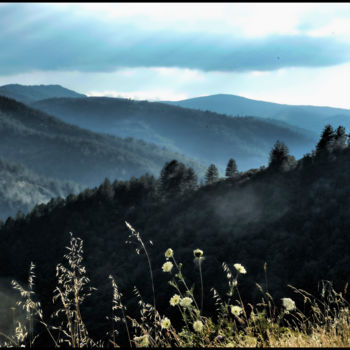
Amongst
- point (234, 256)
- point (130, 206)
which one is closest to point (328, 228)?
point (234, 256)

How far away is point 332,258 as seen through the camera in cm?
4712

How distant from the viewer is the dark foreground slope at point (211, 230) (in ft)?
167

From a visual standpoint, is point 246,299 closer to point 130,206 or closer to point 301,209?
point 301,209

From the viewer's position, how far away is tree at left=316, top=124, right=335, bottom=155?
7306 cm

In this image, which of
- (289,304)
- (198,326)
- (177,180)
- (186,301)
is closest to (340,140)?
(177,180)

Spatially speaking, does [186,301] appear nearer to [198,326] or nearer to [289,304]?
[198,326]

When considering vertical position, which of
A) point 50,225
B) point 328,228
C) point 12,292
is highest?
point 328,228

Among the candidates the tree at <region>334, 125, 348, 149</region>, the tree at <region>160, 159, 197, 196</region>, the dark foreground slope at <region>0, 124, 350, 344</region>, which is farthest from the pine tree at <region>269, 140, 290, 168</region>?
the tree at <region>160, 159, 197, 196</region>

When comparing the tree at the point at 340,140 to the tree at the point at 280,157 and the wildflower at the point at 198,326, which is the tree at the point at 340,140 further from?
the wildflower at the point at 198,326

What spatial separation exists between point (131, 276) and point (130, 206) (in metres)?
27.6

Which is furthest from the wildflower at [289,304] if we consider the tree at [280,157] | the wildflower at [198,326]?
the tree at [280,157]

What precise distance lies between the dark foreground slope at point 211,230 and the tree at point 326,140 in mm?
287

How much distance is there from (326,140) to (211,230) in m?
31.1

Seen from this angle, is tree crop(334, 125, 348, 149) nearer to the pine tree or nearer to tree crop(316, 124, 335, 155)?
tree crop(316, 124, 335, 155)
